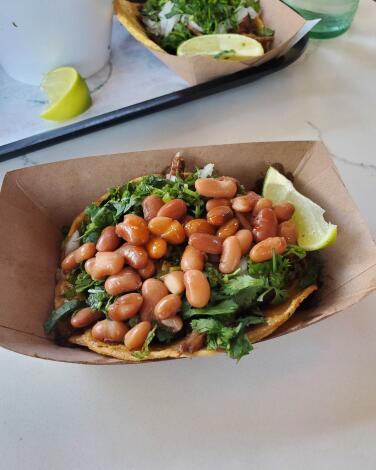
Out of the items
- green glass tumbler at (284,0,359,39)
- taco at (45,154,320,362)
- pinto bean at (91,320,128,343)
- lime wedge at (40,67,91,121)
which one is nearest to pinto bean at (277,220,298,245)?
taco at (45,154,320,362)

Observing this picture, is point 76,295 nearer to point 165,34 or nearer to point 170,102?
point 170,102

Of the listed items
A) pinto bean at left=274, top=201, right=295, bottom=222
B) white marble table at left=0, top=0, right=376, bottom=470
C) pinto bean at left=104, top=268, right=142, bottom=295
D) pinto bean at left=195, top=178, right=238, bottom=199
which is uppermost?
pinto bean at left=195, top=178, right=238, bottom=199

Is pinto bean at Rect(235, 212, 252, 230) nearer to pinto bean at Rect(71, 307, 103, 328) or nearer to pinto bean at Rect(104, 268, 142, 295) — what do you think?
pinto bean at Rect(104, 268, 142, 295)

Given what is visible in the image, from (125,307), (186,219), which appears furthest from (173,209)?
(125,307)

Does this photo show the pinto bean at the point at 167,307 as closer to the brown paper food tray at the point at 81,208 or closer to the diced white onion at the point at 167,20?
the brown paper food tray at the point at 81,208

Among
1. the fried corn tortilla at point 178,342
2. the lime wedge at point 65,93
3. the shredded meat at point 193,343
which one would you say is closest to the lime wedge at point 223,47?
the lime wedge at point 65,93
